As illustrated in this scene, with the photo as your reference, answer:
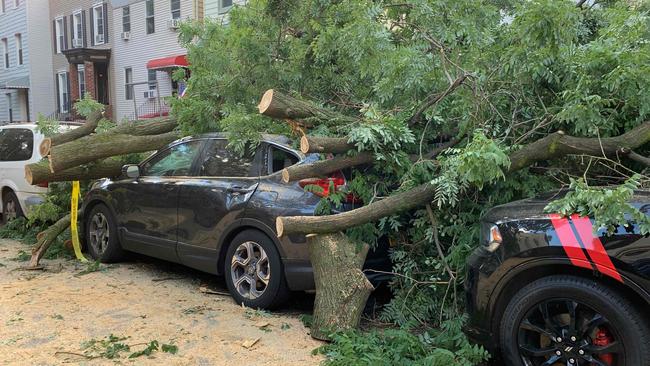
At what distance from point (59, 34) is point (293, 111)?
29530mm

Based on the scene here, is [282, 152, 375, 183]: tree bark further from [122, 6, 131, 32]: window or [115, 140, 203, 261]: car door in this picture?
[122, 6, 131, 32]: window

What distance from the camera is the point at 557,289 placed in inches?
129

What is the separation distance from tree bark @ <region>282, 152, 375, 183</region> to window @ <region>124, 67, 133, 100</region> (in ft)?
72.0

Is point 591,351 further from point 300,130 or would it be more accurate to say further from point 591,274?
point 300,130

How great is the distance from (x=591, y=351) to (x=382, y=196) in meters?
2.05

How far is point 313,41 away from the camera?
5859 millimetres

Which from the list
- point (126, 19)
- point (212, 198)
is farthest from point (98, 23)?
point (212, 198)

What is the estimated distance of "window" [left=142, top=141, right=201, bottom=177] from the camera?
593 cm

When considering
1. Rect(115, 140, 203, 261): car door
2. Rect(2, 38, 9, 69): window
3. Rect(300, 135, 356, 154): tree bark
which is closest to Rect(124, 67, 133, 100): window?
Rect(2, 38, 9, 69): window

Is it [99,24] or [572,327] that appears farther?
[99,24]

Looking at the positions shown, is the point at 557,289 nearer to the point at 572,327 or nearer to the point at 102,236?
the point at 572,327

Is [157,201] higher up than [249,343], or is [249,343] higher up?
[157,201]

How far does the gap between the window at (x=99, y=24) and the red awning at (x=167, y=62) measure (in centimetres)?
598

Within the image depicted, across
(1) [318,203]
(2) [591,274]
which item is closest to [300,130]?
(1) [318,203]
